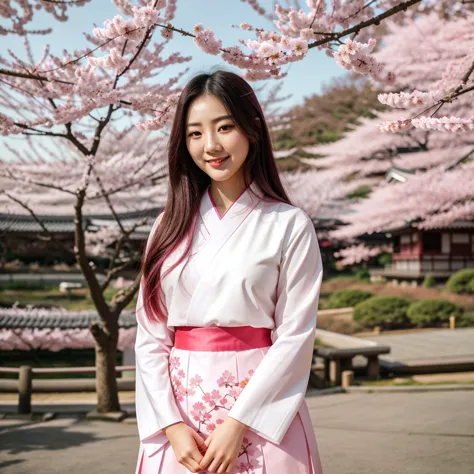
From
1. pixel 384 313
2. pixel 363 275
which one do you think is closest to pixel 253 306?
pixel 384 313

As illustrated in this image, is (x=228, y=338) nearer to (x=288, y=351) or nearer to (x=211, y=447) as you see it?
(x=288, y=351)

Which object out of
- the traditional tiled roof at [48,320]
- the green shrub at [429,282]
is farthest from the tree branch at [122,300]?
the green shrub at [429,282]

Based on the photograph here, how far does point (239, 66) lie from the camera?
2.85m

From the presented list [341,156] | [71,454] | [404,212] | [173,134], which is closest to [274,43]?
[173,134]

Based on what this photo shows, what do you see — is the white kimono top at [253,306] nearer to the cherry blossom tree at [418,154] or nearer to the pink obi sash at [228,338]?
the pink obi sash at [228,338]

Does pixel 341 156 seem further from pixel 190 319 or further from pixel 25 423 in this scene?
pixel 190 319

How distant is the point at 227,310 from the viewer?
1.78m

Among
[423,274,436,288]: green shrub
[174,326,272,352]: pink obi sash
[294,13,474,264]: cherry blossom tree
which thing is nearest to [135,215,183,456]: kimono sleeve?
[174,326,272,352]: pink obi sash

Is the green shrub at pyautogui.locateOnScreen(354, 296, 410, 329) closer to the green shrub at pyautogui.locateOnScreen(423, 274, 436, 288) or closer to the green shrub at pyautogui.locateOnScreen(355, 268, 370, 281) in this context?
the green shrub at pyautogui.locateOnScreen(423, 274, 436, 288)

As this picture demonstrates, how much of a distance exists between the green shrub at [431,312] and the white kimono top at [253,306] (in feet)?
49.9

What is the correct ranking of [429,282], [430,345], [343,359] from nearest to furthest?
[343,359] → [430,345] → [429,282]

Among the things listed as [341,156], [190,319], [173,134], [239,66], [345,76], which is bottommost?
[190,319]

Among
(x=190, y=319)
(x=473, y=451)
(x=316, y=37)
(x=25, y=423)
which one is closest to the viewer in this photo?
(x=190, y=319)

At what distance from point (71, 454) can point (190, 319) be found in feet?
11.4
